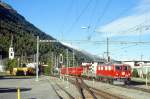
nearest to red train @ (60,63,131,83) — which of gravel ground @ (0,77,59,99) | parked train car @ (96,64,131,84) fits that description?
parked train car @ (96,64,131,84)

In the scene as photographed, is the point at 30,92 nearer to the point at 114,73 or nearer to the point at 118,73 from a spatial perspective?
the point at 114,73

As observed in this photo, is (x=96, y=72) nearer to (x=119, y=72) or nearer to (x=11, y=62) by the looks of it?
(x=119, y=72)

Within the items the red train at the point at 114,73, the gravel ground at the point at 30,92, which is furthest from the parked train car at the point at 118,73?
the gravel ground at the point at 30,92

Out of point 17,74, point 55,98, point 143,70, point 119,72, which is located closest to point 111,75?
point 119,72

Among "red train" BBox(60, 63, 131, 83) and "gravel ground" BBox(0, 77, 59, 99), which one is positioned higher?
"red train" BBox(60, 63, 131, 83)

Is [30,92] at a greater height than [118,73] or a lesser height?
lesser

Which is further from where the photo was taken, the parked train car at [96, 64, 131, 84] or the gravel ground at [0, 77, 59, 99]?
the parked train car at [96, 64, 131, 84]

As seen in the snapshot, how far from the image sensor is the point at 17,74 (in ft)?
396

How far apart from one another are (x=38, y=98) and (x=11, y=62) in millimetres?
118613

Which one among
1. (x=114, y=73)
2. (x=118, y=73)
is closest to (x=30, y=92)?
(x=114, y=73)

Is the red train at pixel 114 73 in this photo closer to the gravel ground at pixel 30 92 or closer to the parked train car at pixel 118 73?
the parked train car at pixel 118 73

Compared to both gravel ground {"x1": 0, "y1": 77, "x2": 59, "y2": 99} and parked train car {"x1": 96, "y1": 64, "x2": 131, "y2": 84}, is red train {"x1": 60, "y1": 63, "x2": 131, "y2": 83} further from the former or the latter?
gravel ground {"x1": 0, "y1": 77, "x2": 59, "y2": 99}

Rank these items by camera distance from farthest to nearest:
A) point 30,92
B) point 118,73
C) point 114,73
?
point 114,73
point 118,73
point 30,92

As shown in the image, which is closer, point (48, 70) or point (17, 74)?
point (17, 74)
